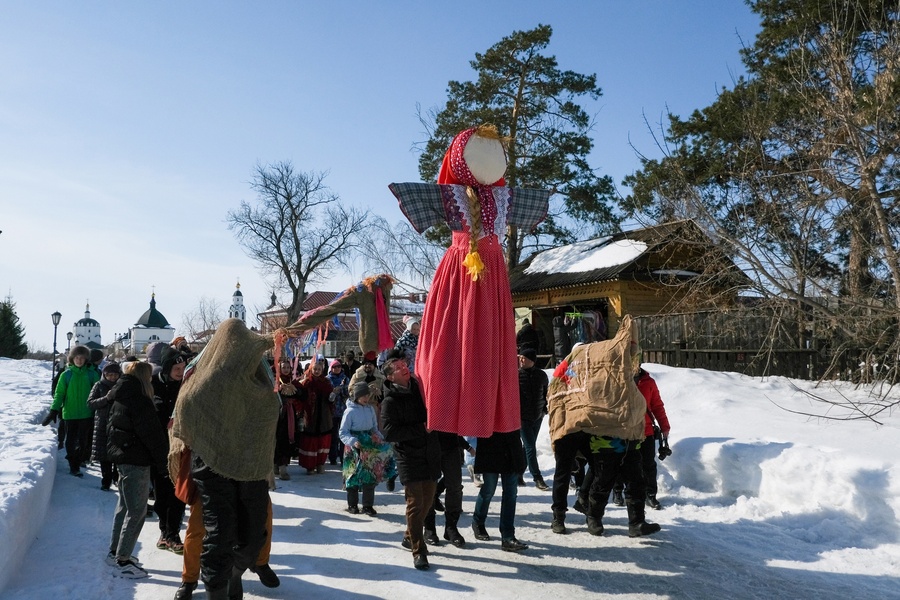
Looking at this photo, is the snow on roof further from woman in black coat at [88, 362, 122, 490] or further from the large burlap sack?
the large burlap sack

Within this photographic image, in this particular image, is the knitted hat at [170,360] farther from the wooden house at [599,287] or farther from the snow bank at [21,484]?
the wooden house at [599,287]

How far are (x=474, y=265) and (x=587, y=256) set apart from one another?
56.2 ft

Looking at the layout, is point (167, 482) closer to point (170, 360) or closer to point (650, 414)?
point (170, 360)

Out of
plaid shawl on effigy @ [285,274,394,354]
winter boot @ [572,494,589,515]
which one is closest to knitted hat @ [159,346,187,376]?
plaid shawl on effigy @ [285,274,394,354]

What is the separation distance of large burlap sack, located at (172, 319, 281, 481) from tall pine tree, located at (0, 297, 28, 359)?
55.7 meters

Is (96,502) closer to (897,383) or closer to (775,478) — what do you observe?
(775,478)

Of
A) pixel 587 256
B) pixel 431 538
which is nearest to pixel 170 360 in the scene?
pixel 431 538

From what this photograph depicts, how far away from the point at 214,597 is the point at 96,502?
4.49 m

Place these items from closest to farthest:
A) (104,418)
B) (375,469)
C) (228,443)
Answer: (228,443) → (375,469) → (104,418)

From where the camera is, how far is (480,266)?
5.74 meters

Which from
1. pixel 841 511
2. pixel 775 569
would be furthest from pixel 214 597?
pixel 841 511

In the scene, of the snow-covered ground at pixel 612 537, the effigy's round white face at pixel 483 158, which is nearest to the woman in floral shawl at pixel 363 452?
the snow-covered ground at pixel 612 537

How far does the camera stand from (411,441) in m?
5.68

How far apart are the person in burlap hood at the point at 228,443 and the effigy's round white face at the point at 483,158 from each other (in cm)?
267
